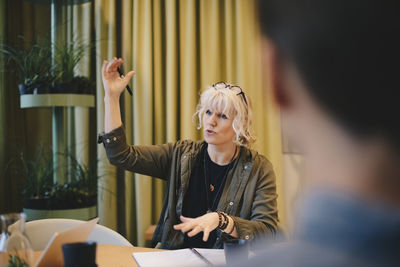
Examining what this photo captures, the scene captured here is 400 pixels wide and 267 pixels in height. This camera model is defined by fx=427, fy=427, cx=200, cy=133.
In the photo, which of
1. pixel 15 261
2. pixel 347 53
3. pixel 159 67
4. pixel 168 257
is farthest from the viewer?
pixel 159 67

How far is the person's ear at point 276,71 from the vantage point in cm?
15

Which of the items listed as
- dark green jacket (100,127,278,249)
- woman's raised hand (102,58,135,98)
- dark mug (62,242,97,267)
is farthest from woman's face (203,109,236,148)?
dark mug (62,242,97,267)

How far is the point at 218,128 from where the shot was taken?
1863 mm

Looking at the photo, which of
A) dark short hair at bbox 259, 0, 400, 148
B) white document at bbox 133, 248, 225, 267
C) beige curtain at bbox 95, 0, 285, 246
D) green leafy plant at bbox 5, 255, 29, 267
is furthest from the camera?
beige curtain at bbox 95, 0, 285, 246

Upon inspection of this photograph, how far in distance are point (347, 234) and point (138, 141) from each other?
252 cm

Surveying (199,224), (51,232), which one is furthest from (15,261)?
(51,232)

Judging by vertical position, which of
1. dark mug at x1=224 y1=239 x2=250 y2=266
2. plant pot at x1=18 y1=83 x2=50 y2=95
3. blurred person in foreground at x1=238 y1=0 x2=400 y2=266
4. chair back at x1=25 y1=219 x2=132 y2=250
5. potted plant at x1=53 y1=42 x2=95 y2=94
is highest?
potted plant at x1=53 y1=42 x2=95 y2=94

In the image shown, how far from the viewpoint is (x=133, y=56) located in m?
2.67

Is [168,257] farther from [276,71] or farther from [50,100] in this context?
[50,100]

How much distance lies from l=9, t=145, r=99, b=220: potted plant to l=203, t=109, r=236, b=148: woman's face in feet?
3.04

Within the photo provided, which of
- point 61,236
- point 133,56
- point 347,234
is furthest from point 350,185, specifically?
point 133,56

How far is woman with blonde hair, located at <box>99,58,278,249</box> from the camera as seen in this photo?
174cm

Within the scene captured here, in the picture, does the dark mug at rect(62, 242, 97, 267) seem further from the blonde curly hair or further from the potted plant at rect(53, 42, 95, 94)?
the potted plant at rect(53, 42, 95, 94)

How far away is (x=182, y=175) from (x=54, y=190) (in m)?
0.88
